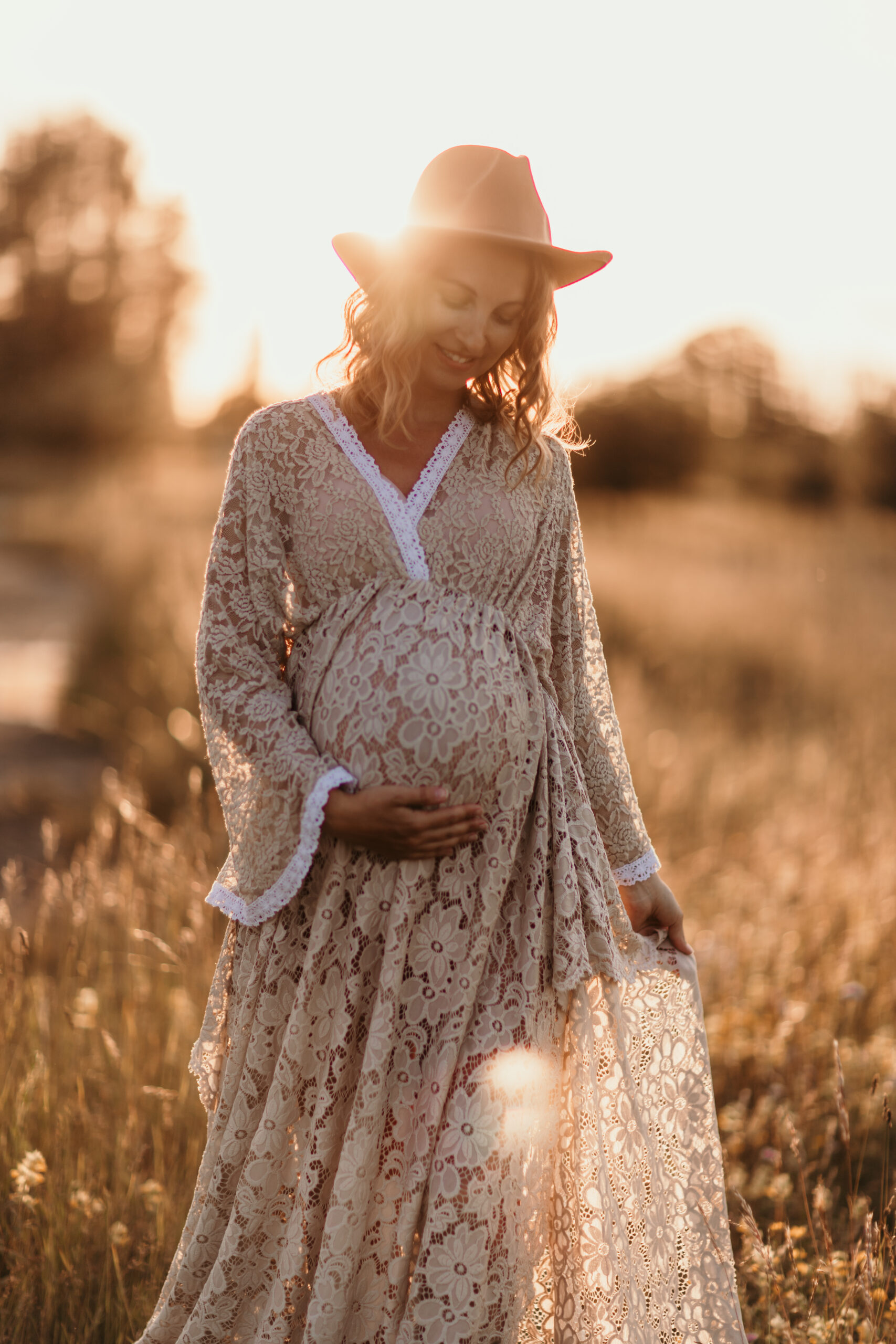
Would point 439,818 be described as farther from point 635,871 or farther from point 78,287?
point 78,287

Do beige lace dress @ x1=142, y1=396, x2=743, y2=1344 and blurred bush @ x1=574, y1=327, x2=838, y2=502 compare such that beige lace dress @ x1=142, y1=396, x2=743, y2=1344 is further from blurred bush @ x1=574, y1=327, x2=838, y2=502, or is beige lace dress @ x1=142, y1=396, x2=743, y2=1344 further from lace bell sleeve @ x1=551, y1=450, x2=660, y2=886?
blurred bush @ x1=574, y1=327, x2=838, y2=502

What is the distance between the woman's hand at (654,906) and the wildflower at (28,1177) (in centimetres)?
126

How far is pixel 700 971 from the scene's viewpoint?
3.64 metres

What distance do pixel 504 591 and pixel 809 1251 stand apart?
1935mm

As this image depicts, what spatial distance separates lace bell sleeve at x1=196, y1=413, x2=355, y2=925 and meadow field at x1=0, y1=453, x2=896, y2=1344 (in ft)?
2.33

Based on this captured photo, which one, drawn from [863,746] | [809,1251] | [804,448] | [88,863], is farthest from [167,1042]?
[804,448]

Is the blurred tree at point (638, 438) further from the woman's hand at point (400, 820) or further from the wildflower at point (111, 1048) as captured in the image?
the woman's hand at point (400, 820)

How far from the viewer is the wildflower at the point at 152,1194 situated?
7.52ft

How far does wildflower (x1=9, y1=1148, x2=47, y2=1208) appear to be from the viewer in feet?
6.92

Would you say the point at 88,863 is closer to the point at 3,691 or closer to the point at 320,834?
the point at 320,834

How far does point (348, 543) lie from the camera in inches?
68.1

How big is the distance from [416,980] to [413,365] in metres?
0.99

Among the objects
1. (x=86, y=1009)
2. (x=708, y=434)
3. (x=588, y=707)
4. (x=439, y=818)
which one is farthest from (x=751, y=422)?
(x=439, y=818)

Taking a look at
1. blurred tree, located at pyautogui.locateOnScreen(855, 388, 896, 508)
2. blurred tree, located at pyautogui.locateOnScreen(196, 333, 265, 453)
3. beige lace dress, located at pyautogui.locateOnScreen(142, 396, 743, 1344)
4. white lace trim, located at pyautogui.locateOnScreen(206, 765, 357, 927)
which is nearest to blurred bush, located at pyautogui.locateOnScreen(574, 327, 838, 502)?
blurred tree, located at pyautogui.locateOnScreen(855, 388, 896, 508)
